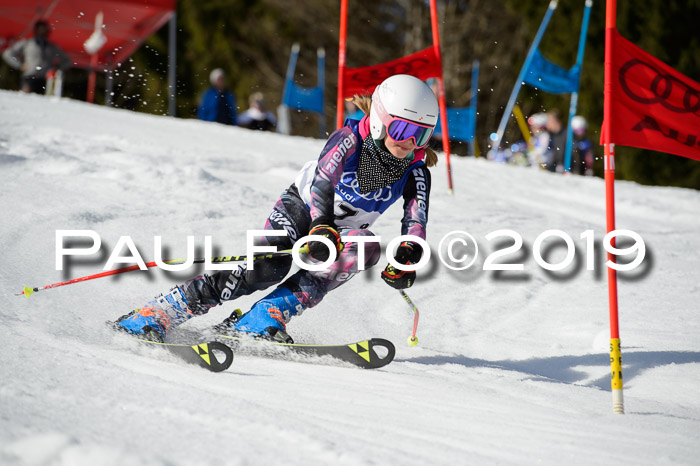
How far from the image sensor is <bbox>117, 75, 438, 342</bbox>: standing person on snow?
375 centimetres

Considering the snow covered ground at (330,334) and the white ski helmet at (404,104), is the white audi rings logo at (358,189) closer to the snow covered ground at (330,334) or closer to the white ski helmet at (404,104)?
the white ski helmet at (404,104)

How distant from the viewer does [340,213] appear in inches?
159

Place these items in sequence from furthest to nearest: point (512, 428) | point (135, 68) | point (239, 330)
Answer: point (135, 68) < point (239, 330) < point (512, 428)

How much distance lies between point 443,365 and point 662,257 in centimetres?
359

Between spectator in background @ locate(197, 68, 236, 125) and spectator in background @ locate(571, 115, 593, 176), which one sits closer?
spectator in background @ locate(571, 115, 593, 176)

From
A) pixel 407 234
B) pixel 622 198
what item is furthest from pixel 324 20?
pixel 407 234

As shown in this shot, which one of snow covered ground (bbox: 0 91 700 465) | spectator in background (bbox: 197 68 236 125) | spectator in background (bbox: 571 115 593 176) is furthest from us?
spectator in background (bbox: 197 68 236 125)

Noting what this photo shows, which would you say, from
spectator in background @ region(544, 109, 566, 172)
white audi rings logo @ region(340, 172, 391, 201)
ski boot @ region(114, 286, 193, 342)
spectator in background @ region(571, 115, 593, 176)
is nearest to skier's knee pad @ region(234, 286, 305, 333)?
ski boot @ region(114, 286, 193, 342)

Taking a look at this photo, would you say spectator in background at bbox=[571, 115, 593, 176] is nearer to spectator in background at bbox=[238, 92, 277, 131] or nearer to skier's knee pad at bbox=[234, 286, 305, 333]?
spectator in background at bbox=[238, 92, 277, 131]

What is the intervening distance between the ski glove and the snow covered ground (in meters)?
0.42

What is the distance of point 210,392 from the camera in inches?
109

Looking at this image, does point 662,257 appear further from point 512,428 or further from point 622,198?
point 512,428

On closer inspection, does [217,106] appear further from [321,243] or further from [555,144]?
[321,243]

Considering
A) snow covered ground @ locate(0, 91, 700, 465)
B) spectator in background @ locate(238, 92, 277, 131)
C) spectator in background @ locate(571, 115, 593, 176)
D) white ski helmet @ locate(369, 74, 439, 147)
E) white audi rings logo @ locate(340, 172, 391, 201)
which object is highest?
spectator in background @ locate(238, 92, 277, 131)
